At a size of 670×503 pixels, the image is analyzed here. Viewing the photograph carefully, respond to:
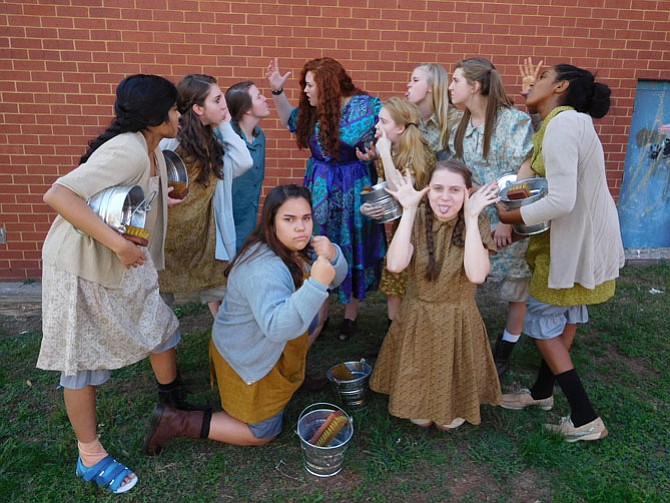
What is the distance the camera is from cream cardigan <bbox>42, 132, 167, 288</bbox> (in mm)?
2291

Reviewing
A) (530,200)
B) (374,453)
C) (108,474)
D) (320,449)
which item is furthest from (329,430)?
(530,200)

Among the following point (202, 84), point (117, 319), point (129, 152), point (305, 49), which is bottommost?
point (117, 319)

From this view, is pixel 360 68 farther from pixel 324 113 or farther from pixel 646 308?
pixel 646 308

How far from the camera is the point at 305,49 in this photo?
5.17 metres

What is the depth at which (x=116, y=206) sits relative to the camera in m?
2.32

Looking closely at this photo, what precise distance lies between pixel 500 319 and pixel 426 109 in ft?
6.52

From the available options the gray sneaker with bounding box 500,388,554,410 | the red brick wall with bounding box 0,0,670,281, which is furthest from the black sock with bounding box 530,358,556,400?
the red brick wall with bounding box 0,0,670,281

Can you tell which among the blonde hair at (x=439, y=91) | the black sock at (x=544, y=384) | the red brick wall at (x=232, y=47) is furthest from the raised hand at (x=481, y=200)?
the red brick wall at (x=232, y=47)

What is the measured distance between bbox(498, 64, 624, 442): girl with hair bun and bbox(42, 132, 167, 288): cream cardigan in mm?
1876

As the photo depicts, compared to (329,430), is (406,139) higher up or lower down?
higher up

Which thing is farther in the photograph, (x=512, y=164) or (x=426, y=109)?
(x=426, y=109)

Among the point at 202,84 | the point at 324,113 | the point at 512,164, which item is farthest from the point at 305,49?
the point at 512,164

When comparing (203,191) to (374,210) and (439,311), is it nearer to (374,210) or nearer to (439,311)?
(374,210)

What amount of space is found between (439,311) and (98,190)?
175 cm
